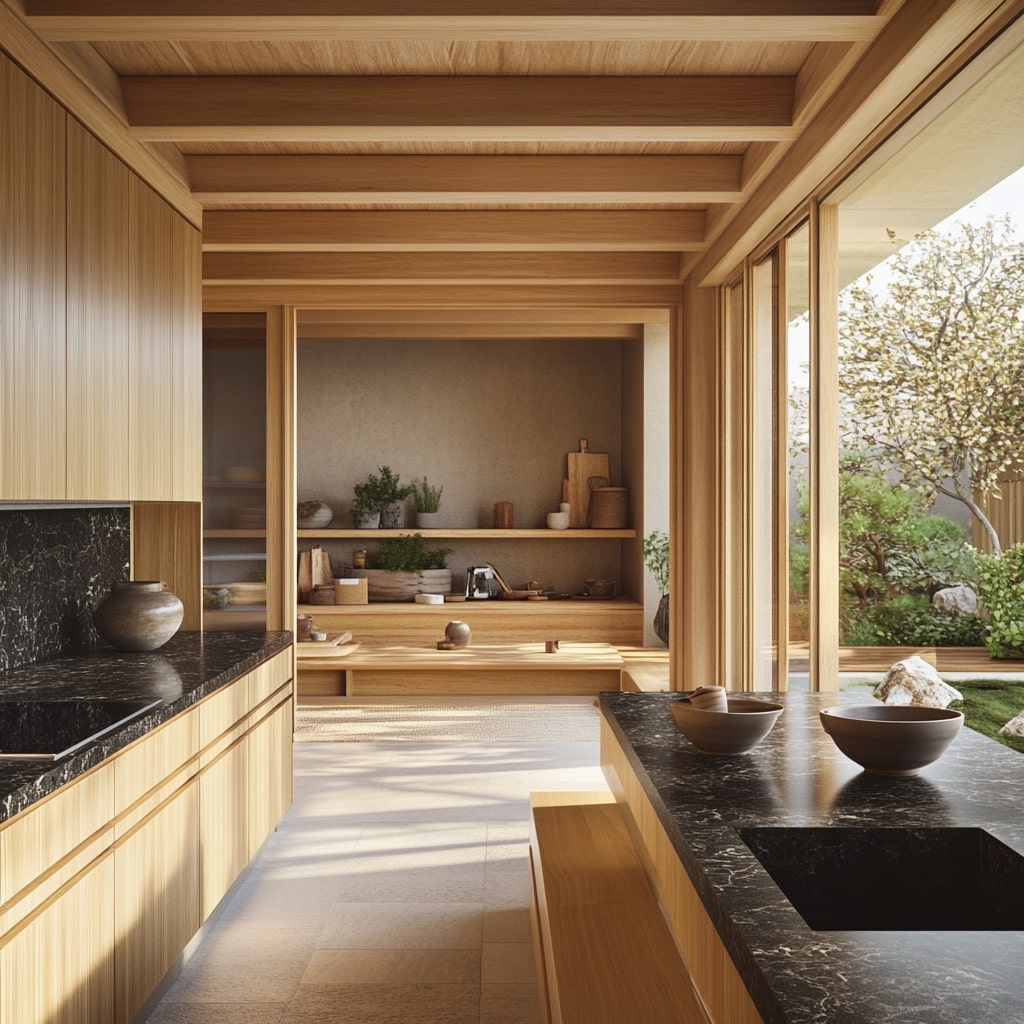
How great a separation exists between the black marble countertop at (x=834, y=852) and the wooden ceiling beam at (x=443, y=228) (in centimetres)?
250

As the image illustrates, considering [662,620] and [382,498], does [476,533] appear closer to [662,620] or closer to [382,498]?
[382,498]

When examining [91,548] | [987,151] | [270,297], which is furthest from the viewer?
[270,297]

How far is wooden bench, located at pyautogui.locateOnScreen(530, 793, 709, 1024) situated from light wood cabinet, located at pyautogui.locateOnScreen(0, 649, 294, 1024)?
0.95 m

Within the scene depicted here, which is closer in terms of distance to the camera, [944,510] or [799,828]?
[799,828]

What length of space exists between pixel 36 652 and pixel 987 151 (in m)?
3.06

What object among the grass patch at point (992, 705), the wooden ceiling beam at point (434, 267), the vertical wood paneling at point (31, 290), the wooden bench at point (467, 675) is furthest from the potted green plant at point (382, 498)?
the grass patch at point (992, 705)

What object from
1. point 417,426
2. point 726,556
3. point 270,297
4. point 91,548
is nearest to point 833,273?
point 726,556

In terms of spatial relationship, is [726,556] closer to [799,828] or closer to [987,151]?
[987,151]

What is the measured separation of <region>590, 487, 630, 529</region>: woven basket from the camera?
27.7 feet

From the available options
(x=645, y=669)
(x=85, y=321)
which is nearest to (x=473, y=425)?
(x=645, y=669)

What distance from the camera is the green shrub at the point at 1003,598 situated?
2391mm

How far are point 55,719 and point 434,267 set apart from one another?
10.7ft

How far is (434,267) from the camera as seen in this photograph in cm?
531

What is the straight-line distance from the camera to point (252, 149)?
12.9ft
